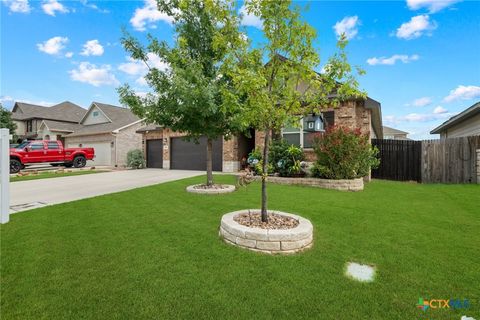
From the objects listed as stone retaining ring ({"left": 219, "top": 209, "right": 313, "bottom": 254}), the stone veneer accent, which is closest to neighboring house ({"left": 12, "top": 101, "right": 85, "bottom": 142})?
the stone veneer accent

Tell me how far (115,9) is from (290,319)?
10271 mm

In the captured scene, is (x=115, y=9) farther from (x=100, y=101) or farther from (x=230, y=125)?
(x=100, y=101)

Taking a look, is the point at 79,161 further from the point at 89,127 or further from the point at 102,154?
the point at 89,127

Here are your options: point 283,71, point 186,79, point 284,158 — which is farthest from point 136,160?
point 283,71

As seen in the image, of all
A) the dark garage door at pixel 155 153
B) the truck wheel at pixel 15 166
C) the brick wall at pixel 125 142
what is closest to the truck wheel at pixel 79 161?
the brick wall at pixel 125 142

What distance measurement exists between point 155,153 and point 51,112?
2262cm

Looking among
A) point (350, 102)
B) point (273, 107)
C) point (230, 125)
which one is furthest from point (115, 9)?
point (350, 102)

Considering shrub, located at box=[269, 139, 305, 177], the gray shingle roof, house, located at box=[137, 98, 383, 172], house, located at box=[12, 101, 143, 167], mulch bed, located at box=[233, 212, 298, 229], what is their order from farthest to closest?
the gray shingle roof
house, located at box=[12, 101, 143, 167]
house, located at box=[137, 98, 383, 172]
shrub, located at box=[269, 139, 305, 177]
mulch bed, located at box=[233, 212, 298, 229]

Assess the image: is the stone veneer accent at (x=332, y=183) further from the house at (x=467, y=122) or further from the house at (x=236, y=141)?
the house at (x=467, y=122)

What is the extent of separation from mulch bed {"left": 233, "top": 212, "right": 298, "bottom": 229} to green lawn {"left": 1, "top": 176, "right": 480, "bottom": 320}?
0.48 m

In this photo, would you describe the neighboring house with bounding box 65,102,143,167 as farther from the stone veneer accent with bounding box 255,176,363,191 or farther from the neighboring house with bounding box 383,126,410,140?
the neighboring house with bounding box 383,126,410,140

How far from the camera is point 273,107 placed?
3684 mm

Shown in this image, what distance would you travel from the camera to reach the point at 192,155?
50.4 ft

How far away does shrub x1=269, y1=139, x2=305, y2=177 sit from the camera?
943 centimetres
